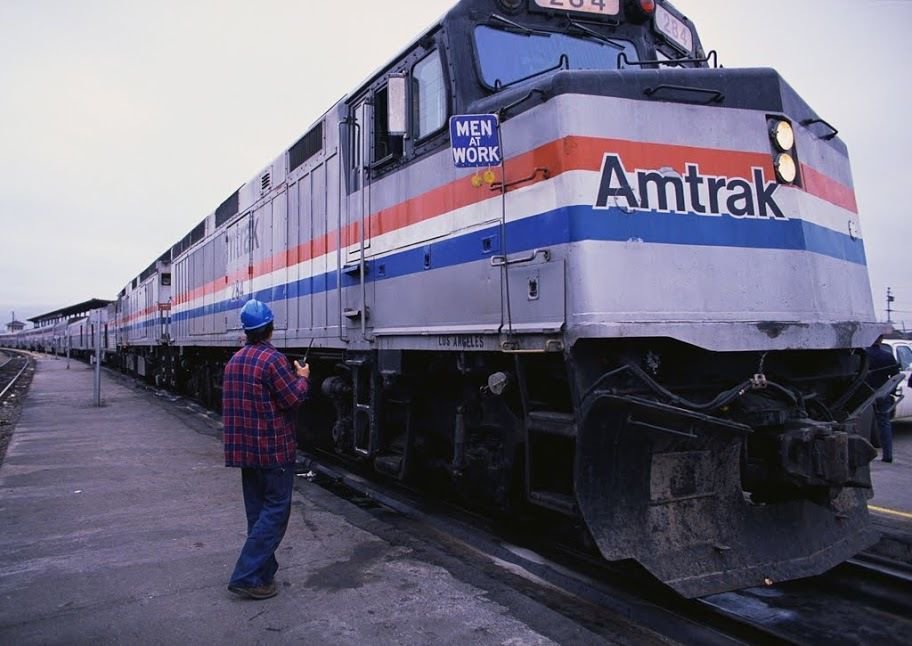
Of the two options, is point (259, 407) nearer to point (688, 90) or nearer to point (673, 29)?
point (688, 90)

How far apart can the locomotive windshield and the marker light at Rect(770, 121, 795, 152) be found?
1336 mm

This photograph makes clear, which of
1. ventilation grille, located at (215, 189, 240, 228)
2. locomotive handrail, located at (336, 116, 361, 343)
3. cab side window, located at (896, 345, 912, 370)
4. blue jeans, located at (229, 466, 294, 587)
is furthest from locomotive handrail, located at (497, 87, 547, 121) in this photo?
cab side window, located at (896, 345, 912, 370)

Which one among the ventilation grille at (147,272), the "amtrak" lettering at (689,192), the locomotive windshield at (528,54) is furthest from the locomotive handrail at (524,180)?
the ventilation grille at (147,272)

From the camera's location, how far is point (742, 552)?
3.99 meters

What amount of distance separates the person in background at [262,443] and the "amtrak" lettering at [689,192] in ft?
6.98

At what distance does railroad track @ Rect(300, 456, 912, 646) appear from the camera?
3.90 m

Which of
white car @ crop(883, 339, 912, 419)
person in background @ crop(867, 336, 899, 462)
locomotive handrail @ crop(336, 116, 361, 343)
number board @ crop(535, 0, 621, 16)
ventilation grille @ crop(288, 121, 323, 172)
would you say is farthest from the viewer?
white car @ crop(883, 339, 912, 419)

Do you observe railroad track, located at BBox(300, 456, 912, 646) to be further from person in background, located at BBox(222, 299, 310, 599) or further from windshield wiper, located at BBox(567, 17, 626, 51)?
windshield wiper, located at BBox(567, 17, 626, 51)

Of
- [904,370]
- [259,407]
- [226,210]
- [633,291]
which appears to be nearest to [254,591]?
[259,407]

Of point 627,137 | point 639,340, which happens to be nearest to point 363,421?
point 639,340

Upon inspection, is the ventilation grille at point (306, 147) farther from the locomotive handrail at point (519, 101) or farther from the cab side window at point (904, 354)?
the cab side window at point (904, 354)

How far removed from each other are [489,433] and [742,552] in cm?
185

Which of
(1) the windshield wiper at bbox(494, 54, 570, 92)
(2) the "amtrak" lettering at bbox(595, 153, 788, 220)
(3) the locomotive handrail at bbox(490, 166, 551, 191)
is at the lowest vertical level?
(2) the "amtrak" lettering at bbox(595, 153, 788, 220)

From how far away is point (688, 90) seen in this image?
165 inches
